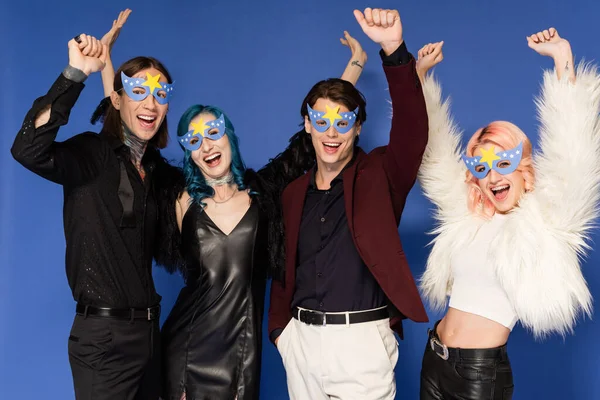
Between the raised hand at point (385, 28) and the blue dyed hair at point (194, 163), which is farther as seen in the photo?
the blue dyed hair at point (194, 163)

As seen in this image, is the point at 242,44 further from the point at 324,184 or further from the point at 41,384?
the point at 41,384

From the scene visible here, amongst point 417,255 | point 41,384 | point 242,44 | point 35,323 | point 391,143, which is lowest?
point 41,384

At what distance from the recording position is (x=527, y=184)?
3.05 m

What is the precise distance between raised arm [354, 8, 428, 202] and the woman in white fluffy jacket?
0.30 metres

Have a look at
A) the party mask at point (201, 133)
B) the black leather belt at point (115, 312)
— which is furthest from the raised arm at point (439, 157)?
the black leather belt at point (115, 312)

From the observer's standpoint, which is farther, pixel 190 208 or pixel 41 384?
pixel 41 384

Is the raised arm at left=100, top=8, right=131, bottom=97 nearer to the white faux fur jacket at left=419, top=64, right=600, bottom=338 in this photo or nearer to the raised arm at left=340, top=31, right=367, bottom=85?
the raised arm at left=340, top=31, right=367, bottom=85

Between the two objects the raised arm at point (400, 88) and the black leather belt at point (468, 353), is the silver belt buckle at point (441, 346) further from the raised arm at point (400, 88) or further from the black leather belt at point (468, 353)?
the raised arm at point (400, 88)

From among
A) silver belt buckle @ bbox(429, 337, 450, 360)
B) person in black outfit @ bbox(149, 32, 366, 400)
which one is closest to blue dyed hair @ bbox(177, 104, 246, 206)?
person in black outfit @ bbox(149, 32, 366, 400)

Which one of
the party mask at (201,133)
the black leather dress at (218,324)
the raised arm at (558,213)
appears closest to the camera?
the raised arm at (558,213)

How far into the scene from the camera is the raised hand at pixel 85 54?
2.78 m

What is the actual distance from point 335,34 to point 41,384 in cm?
318

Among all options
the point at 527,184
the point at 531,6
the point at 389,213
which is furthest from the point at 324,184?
the point at 531,6

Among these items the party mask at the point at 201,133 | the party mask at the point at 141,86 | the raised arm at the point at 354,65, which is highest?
the raised arm at the point at 354,65
